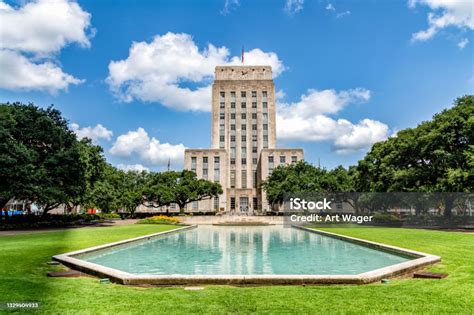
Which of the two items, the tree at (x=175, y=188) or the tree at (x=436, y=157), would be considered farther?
the tree at (x=175, y=188)

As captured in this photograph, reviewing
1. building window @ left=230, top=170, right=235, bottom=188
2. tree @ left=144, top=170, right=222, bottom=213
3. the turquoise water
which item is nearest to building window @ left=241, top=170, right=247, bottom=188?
building window @ left=230, top=170, right=235, bottom=188

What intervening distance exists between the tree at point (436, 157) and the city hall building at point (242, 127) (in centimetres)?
5071

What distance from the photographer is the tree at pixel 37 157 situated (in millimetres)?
27531

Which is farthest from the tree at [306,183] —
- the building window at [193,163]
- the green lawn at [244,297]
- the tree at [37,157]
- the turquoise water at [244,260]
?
the green lawn at [244,297]

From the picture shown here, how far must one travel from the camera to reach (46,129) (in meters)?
31.4

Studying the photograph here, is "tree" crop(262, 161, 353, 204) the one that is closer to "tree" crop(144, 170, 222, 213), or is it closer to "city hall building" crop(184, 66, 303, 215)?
"tree" crop(144, 170, 222, 213)

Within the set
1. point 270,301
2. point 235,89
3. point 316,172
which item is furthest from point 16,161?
point 235,89

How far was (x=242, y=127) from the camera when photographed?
93750mm

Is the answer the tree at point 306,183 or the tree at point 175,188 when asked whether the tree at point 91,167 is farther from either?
the tree at point 306,183

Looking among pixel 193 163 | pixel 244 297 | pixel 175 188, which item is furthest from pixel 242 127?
pixel 244 297

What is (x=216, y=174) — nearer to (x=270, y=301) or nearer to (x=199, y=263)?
(x=199, y=263)

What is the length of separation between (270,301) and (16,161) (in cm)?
2651

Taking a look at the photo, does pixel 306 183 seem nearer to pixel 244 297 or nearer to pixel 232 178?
pixel 232 178

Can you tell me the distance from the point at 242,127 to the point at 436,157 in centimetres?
6371
